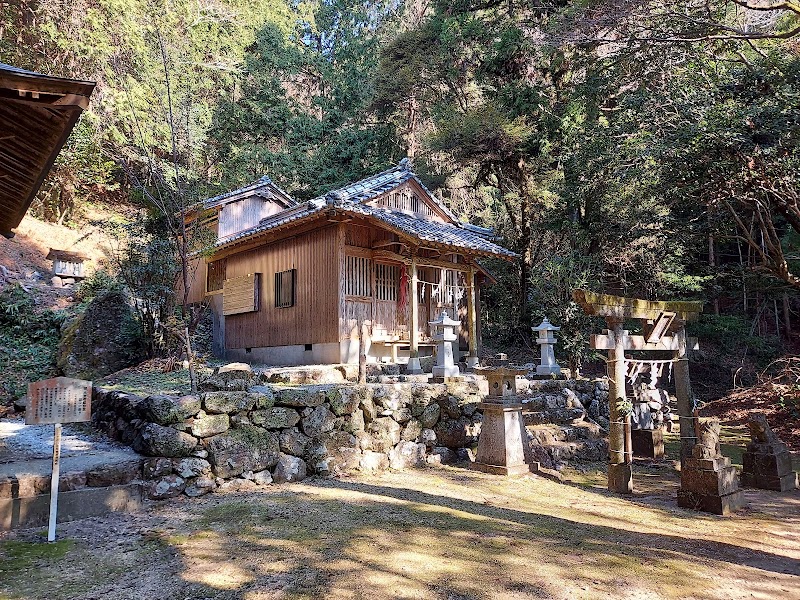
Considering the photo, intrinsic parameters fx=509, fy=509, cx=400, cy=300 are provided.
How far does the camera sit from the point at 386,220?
12164mm

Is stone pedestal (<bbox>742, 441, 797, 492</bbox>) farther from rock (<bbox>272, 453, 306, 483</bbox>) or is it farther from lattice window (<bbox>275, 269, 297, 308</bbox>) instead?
lattice window (<bbox>275, 269, 297, 308</bbox>)

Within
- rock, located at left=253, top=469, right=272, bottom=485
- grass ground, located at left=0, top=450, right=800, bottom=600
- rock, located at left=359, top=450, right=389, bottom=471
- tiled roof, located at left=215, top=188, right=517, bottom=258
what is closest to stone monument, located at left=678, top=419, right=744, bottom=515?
grass ground, located at left=0, top=450, right=800, bottom=600

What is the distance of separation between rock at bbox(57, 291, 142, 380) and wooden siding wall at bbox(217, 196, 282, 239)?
450 centimetres

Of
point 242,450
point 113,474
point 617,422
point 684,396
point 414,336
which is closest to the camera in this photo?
point 113,474

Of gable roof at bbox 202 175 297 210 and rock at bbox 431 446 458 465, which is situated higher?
gable roof at bbox 202 175 297 210

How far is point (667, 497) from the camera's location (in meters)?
7.77

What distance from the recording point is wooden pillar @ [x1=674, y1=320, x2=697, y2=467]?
8.08 meters

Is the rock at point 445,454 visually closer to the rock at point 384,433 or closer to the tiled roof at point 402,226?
the rock at point 384,433

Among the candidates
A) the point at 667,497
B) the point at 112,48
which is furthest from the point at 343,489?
the point at 112,48

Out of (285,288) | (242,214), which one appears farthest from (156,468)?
(242,214)

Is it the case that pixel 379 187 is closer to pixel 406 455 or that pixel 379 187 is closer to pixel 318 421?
pixel 406 455

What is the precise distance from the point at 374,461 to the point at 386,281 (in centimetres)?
649

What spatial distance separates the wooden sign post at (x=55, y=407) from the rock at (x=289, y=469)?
289cm

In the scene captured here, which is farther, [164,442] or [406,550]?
[164,442]
